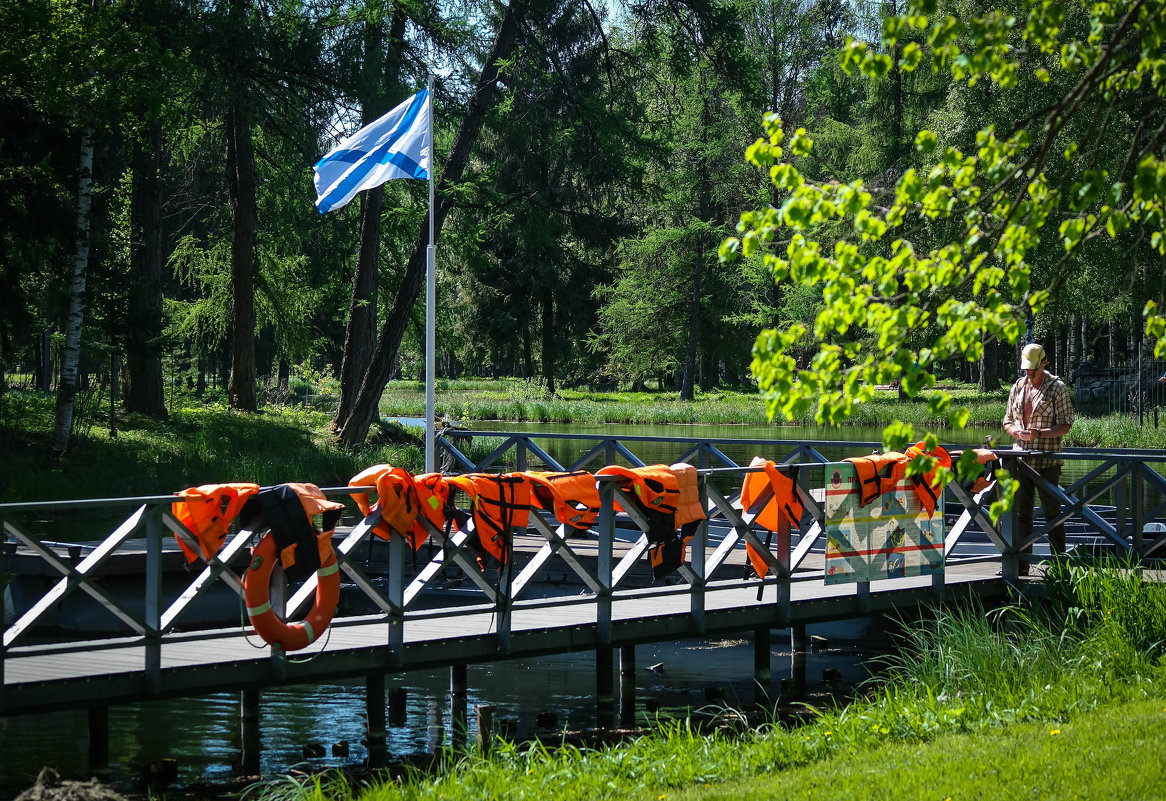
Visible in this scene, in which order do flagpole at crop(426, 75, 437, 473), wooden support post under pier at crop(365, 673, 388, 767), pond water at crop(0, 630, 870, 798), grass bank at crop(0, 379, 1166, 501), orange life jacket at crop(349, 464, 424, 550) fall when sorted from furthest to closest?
1. grass bank at crop(0, 379, 1166, 501)
2. flagpole at crop(426, 75, 437, 473)
3. wooden support post under pier at crop(365, 673, 388, 767)
4. pond water at crop(0, 630, 870, 798)
5. orange life jacket at crop(349, 464, 424, 550)

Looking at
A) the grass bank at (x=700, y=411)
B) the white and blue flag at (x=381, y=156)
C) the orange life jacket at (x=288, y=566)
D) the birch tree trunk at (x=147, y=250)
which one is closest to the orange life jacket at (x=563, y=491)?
the orange life jacket at (x=288, y=566)

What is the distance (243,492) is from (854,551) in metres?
4.88

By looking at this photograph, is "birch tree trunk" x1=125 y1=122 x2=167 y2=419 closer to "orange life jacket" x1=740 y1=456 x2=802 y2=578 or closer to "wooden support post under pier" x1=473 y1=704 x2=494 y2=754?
"orange life jacket" x1=740 y1=456 x2=802 y2=578

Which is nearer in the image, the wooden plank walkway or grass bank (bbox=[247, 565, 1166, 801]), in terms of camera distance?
grass bank (bbox=[247, 565, 1166, 801])

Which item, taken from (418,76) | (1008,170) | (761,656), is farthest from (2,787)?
(418,76)

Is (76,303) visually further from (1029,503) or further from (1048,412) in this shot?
(1048,412)

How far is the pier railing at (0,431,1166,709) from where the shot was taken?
7.07 meters

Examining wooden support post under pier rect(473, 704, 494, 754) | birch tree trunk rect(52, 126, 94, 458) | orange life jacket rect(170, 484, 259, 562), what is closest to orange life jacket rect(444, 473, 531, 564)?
wooden support post under pier rect(473, 704, 494, 754)

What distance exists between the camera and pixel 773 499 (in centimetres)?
963

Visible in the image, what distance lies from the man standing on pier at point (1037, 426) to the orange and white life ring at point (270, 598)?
19.0 feet

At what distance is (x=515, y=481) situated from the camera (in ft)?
27.7

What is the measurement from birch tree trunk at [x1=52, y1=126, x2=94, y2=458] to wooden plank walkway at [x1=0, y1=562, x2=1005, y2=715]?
498 inches

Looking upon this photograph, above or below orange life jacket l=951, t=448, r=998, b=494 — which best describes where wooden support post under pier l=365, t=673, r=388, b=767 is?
below

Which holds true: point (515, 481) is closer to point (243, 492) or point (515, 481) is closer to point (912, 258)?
point (243, 492)
